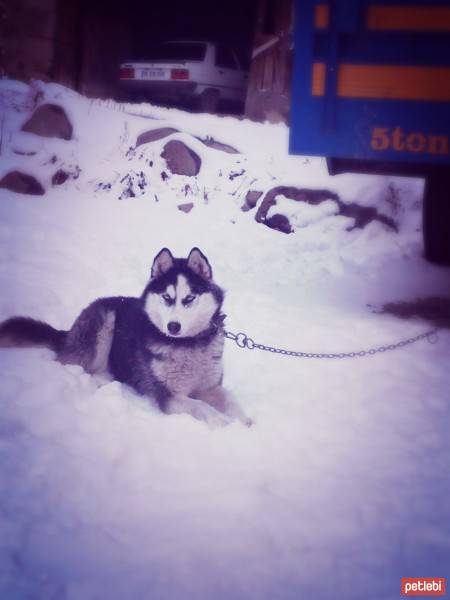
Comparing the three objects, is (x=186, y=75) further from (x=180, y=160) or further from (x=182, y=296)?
(x=182, y=296)

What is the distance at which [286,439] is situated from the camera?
102 inches

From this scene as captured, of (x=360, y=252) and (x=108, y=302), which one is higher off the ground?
(x=360, y=252)

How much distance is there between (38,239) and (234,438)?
3746 mm

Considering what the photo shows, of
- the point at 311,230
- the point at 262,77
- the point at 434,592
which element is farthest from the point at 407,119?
the point at 262,77

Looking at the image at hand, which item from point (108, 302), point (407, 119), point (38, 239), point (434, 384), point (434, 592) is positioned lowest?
point (434, 592)

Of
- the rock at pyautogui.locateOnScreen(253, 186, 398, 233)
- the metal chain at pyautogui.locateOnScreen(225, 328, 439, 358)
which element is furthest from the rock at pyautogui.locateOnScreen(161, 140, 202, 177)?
the metal chain at pyautogui.locateOnScreen(225, 328, 439, 358)

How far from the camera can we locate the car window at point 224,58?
11391mm

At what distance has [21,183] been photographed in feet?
21.3

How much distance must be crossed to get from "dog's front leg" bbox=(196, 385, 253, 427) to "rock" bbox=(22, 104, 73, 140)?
5.93m

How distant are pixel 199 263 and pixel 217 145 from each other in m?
5.55

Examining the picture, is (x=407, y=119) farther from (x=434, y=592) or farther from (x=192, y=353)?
(x=434, y=592)

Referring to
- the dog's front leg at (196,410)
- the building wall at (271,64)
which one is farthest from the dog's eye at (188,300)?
the building wall at (271,64)

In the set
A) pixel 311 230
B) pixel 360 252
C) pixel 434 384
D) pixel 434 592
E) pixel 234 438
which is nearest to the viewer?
pixel 434 592

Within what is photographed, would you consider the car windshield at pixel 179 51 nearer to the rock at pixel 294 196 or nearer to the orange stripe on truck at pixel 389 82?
the rock at pixel 294 196
